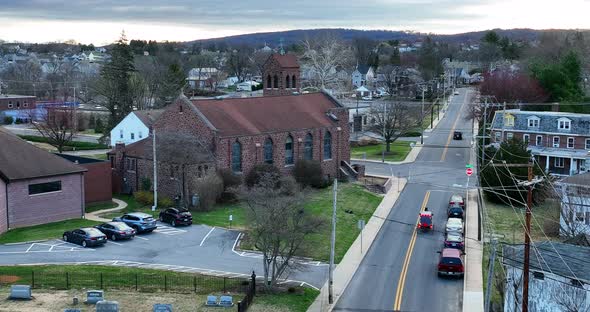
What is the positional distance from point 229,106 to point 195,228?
666 inches

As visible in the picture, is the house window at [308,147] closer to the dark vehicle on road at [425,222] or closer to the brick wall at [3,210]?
the dark vehicle on road at [425,222]

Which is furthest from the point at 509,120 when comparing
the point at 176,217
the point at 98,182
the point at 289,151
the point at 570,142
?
the point at 98,182

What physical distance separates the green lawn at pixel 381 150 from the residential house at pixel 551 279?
46.3 m

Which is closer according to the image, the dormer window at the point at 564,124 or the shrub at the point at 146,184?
the shrub at the point at 146,184

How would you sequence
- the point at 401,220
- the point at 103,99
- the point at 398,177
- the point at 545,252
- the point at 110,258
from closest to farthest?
the point at 545,252
the point at 110,258
the point at 401,220
the point at 398,177
the point at 103,99

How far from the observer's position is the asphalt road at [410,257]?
108 feet

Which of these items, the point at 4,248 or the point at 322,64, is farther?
the point at 322,64

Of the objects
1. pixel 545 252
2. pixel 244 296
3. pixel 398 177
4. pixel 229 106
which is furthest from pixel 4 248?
pixel 398 177

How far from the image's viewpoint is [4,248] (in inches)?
1569

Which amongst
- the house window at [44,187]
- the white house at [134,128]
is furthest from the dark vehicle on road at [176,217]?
the white house at [134,128]

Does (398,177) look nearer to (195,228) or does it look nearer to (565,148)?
(565,148)

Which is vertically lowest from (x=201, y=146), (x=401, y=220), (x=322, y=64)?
(x=401, y=220)

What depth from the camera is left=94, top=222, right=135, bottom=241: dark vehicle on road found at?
4162 cm

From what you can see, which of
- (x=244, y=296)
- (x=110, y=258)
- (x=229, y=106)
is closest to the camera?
(x=244, y=296)
